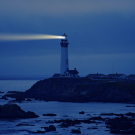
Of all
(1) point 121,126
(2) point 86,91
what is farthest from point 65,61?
(1) point 121,126

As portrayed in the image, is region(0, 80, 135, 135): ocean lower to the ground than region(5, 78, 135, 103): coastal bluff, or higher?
lower

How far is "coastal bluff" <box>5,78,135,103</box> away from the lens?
8462 centimetres

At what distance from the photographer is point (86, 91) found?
3445 inches

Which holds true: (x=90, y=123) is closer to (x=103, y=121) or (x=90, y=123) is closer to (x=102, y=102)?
(x=103, y=121)

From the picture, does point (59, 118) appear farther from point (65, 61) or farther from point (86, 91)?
point (65, 61)

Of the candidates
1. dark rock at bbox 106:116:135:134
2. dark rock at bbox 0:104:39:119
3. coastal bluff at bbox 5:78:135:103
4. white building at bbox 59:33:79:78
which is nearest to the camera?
dark rock at bbox 106:116:135:134

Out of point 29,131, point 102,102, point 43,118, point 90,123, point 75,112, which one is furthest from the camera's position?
point 102,102

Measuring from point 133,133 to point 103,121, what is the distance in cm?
940

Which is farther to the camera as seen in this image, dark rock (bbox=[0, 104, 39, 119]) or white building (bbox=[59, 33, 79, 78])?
white building (bbox=[59, 33, 79, 78])

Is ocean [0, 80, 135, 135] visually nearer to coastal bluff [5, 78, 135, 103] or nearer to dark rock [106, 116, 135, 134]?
dark rock [106, 116, 135, 134]

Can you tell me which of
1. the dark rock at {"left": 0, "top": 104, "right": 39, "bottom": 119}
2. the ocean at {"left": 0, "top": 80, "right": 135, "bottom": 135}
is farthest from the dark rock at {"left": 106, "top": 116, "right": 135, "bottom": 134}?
the dark rock at {"left": 0, "top": 104, "right": 39, "bottom": 119}

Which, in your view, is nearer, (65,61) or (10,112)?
(10,112)

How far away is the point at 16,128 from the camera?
50.3m

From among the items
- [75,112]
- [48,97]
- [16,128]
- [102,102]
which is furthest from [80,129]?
[48,97]
